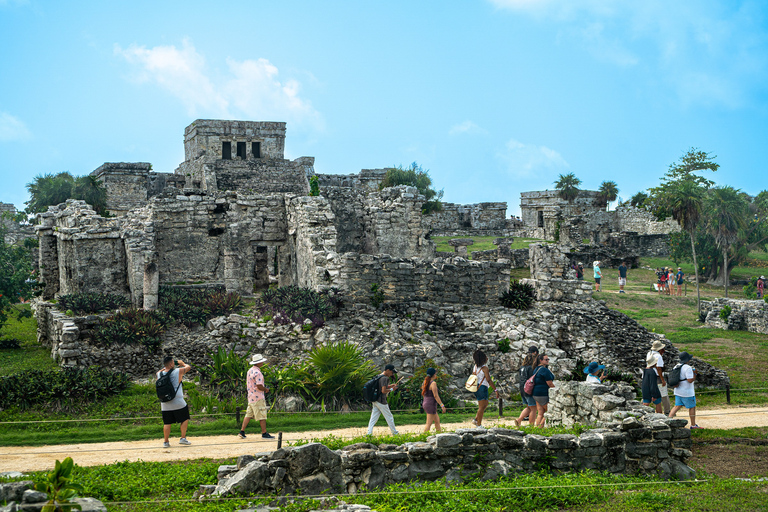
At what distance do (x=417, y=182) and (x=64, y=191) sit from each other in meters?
19.4

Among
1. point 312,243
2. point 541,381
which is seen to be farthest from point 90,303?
point 541,381

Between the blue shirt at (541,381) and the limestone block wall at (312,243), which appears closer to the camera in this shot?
the blue shirt at (541,381)

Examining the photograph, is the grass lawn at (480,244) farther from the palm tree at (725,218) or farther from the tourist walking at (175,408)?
the tourist walking at (175,408)

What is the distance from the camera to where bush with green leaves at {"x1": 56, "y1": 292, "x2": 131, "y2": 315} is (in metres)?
17.3

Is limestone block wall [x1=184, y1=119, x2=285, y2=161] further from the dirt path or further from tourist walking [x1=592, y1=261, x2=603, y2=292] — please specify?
the dirt path

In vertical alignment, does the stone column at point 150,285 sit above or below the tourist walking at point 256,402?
above

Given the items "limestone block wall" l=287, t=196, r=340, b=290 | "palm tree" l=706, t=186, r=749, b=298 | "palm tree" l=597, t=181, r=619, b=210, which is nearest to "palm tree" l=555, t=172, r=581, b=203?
"palm tree" l=597, t=181, r=619, b=210

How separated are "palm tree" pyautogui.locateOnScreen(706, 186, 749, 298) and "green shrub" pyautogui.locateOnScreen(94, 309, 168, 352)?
2622 centimetres

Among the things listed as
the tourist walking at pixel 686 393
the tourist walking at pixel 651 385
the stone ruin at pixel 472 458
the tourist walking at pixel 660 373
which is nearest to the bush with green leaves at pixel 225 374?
the stone ruin at pixel 472 458

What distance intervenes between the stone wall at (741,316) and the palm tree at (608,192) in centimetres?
2818

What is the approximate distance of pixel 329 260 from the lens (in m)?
18.3

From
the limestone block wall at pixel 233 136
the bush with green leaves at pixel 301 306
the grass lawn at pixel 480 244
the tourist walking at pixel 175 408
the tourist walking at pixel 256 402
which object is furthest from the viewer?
the limestone block wall at pixel 233 136

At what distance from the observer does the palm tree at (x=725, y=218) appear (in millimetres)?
31594

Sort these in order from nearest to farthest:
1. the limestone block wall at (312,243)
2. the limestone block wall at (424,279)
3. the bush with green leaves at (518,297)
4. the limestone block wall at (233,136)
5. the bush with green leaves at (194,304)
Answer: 1. the bush with green leaves at (194,304)
2. the limestone block wall at (424,279)
3. the limestone block wall at (312,243)
4. the bush with green leaves at (518,297)
5. the limestone block wall at (233,136)
